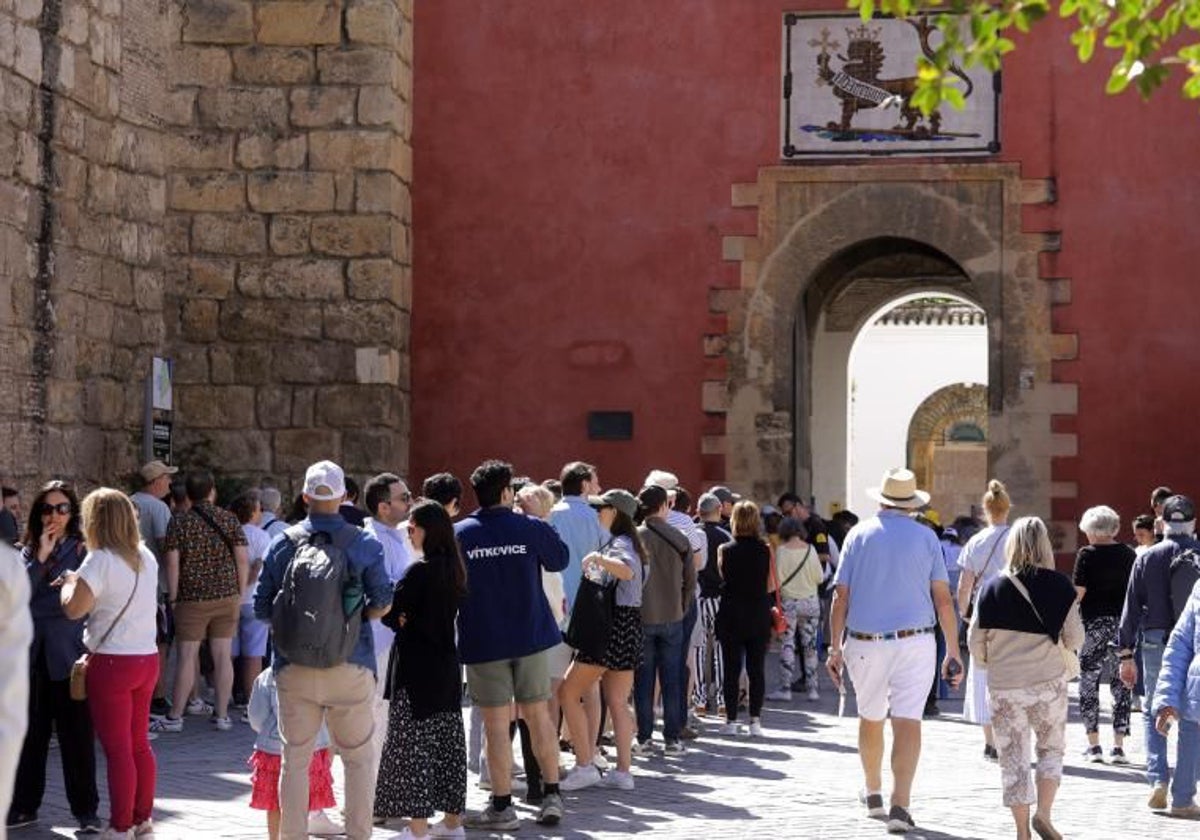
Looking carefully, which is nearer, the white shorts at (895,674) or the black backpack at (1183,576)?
the white shorts at (895,674)

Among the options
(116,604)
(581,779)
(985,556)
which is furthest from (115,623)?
(985,556)

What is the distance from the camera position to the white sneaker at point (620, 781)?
10359mm

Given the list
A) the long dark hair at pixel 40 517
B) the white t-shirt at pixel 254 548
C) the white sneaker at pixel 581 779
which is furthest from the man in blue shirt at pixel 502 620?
the white t-shirt at pixel 254 548

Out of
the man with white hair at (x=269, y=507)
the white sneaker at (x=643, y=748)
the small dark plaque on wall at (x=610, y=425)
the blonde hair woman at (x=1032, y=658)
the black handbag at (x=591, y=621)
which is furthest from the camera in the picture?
the small dark plaque on wall at (x=610, y=425)

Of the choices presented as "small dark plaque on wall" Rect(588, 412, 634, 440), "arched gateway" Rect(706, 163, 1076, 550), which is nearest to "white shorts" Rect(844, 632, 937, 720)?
"arched gateway" Rect(706, 163, 1076, 550)

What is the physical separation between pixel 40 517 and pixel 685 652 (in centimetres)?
389

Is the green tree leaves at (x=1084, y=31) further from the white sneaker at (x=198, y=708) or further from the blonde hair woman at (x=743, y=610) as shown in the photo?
the white sneaker at (x=198, y=708)

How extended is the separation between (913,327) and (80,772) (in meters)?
33.5

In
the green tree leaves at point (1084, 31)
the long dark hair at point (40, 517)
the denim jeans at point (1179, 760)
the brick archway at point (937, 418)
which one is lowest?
the denim jeans at point (1179, 760)

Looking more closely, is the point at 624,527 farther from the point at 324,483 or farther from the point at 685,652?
the point at 324,483

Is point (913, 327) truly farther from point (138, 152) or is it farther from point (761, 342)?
point (138, 152)

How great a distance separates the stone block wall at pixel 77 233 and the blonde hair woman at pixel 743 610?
13.5 feet

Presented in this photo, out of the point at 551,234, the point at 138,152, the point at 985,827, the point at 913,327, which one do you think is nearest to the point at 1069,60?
the point at 551,234

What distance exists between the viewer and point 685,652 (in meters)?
11.9
